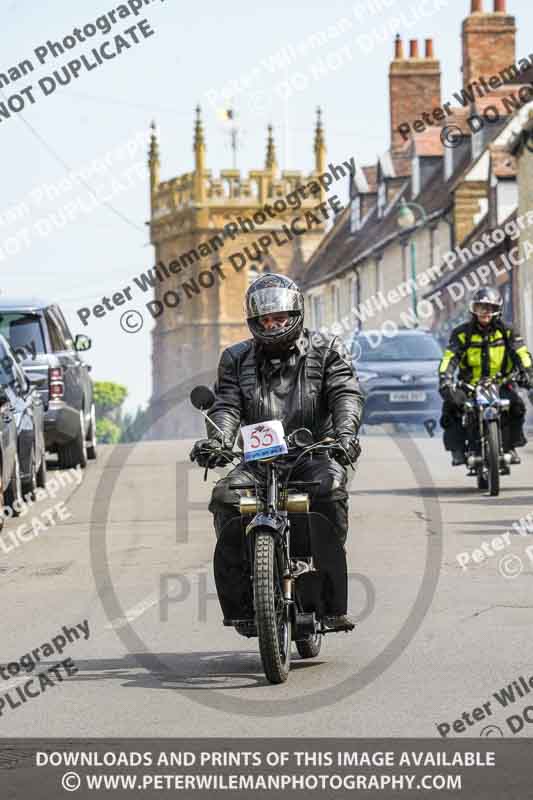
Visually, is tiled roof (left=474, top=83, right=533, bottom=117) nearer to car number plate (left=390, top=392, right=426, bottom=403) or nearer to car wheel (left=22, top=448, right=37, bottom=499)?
car number plate (left=390, top=392, right=426, bottom=403)

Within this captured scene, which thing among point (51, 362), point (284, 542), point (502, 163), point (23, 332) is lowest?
point (284, 542)

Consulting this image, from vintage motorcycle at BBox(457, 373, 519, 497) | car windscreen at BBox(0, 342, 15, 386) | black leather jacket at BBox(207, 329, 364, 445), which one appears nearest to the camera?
black leather jacket at BBox(207, 329, 364, 445)

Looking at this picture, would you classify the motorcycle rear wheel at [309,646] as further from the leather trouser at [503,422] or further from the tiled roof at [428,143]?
the tiled roof at [428,143]

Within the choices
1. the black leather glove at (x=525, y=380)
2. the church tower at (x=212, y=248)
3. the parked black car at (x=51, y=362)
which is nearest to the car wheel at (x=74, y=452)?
the parked black car at (x=51, y=362)

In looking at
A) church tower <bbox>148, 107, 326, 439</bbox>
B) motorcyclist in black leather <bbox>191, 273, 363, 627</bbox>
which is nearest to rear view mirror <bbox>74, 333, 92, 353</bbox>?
motorcyclist in black leather <bbox>191, 273, 363, 627</bbox>

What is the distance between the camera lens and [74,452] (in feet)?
77.8

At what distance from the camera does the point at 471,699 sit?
25.1 feet

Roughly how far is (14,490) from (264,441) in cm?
934

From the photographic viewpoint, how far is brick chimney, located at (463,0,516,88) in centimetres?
6212

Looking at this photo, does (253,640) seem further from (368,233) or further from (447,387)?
(368,233)

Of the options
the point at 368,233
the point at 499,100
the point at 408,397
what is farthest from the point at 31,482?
the point at 368,233

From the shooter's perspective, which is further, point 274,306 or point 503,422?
point 503,422
